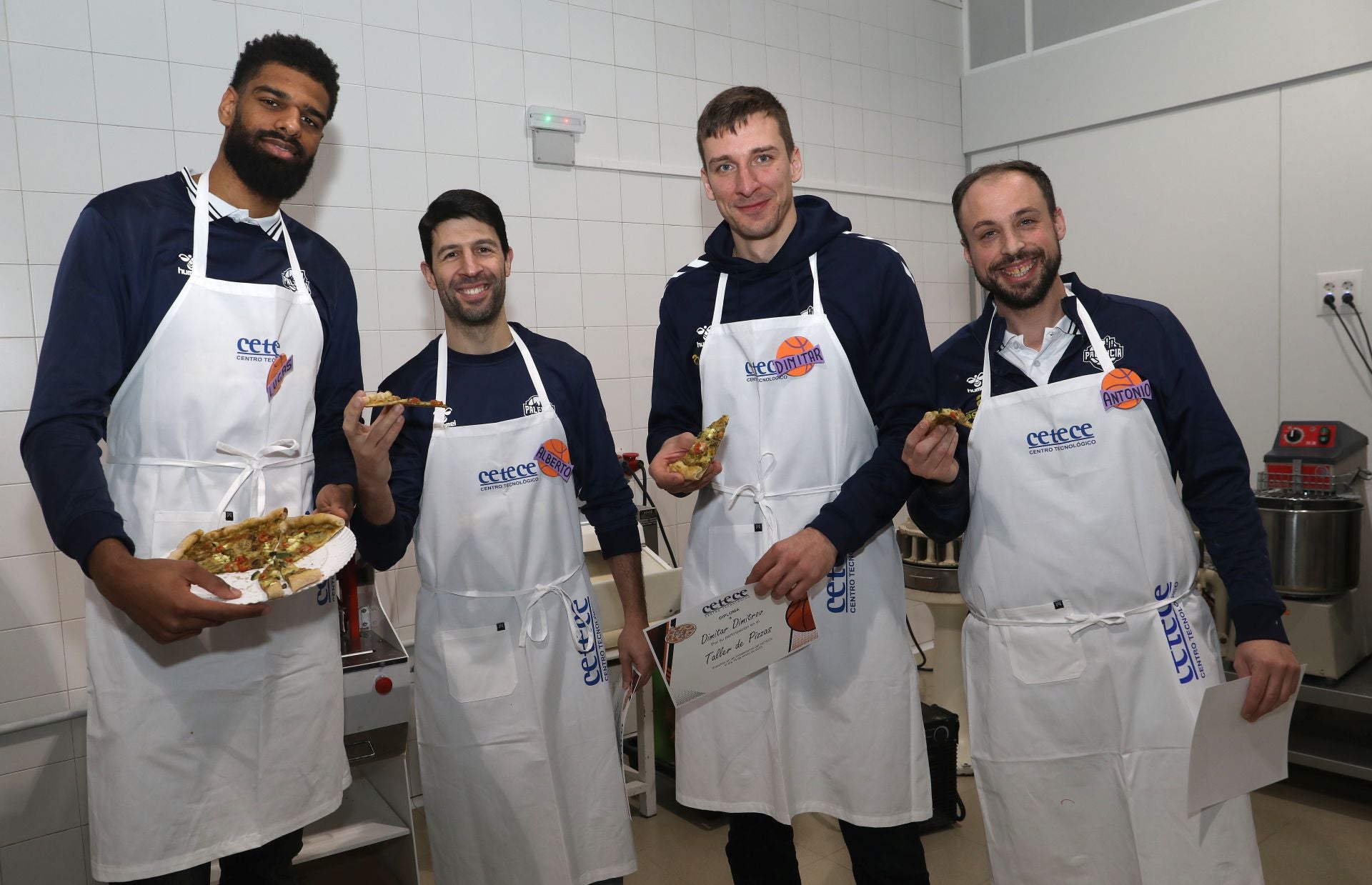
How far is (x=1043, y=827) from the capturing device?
1805 mm

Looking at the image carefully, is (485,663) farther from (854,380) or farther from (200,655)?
(854,380)

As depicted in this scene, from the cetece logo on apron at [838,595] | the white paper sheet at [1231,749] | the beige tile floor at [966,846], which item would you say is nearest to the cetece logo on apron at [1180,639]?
the white paper sheet at [1231,749]

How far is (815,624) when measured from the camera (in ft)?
→ 6.05

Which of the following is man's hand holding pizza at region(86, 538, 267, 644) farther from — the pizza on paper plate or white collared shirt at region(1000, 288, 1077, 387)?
white collared shirt at region(1000, 288, 1077, 387)

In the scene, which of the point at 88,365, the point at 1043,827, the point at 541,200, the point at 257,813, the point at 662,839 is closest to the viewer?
the point at 88,365

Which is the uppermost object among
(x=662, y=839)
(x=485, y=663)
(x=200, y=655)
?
(x=200, y=655)

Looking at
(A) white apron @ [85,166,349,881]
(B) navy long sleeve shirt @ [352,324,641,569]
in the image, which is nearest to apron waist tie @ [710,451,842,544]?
(B) navy long sleeve shirt @ [352,324,641,569]

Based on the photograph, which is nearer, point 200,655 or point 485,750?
point 200,655

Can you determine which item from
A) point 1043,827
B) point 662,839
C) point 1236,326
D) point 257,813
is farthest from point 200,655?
point 1236,326

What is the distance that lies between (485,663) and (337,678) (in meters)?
0.31

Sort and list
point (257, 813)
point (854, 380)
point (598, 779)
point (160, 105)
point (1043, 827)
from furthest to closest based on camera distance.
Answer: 1. point (160, 105)
2. point (598, 779)
3. point (854, 380)
4. point (1043, 827)
5. point (257, 813)

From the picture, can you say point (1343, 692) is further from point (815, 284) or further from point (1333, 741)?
point (815, 284)

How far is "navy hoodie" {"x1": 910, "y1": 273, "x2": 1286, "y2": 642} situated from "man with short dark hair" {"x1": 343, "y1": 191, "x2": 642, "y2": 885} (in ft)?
2.69

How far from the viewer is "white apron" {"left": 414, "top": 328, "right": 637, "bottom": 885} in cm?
201
